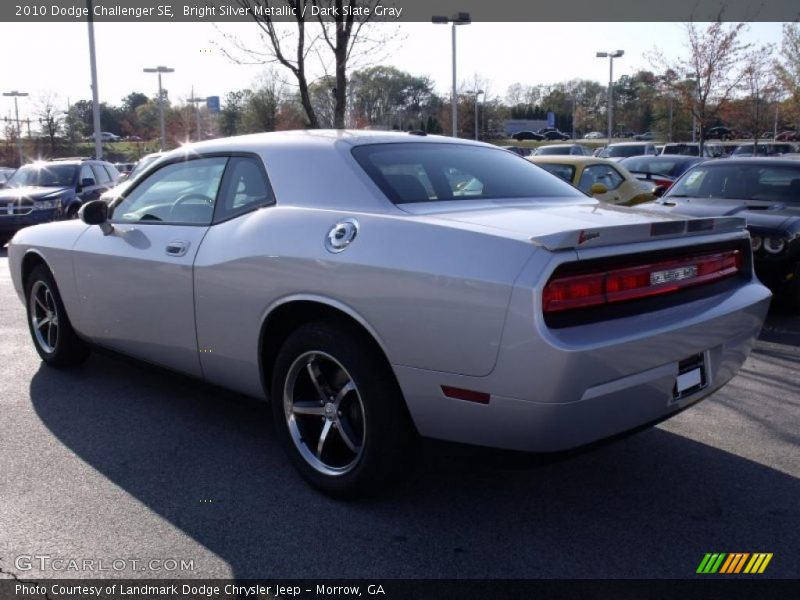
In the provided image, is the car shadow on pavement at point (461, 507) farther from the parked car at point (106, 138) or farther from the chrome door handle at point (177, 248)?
the parked car at point (106, 138)

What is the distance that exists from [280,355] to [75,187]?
1334 centimetres

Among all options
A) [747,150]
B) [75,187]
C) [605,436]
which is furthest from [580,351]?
[747,150]

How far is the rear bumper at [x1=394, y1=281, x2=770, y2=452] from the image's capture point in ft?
8.80

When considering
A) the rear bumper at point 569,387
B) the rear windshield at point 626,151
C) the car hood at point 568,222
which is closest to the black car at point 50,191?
the car hood at point 568,222

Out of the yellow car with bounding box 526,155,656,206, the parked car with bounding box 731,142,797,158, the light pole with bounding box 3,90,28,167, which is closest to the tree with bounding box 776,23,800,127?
the parked car with bounding box 731,142,797,158

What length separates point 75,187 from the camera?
601 inches

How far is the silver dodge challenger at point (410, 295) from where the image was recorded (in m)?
2.76

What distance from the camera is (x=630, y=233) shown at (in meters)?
2.98

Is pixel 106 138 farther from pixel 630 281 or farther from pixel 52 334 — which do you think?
pixel 630 281

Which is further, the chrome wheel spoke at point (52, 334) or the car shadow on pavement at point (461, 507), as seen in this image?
the chrome wheel spoke at point (52, 334)

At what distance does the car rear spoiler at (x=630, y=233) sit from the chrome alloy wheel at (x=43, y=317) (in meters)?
3.91

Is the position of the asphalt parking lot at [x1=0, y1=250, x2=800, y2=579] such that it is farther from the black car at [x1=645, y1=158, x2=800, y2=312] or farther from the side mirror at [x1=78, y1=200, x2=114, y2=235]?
the black car at [x1=645, y1=158, x2=800, y2=312]

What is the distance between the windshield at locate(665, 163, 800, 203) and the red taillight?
16.6ft

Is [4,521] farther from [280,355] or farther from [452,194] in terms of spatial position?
[452,194]
